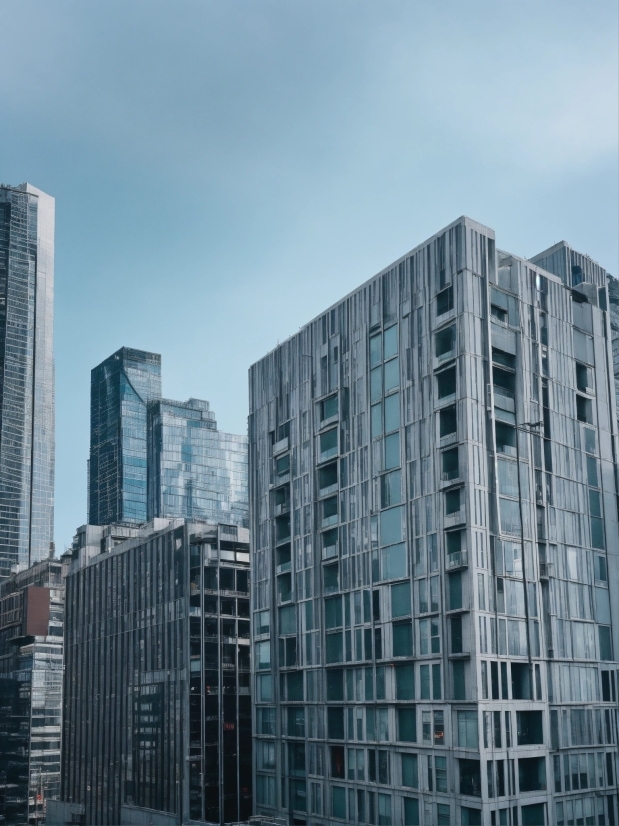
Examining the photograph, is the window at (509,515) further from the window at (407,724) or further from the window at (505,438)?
the window at (407,724)

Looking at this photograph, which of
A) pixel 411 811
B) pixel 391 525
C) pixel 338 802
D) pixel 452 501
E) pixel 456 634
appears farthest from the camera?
pixel 338 802

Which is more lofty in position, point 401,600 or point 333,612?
point 401,600

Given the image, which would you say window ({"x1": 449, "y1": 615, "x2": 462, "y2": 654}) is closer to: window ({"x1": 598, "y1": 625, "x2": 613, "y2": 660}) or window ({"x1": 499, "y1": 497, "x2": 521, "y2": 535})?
window ({"x1": 499, "y1": 497, "x2": 521, "y2": 535})

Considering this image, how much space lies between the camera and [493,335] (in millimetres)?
109812

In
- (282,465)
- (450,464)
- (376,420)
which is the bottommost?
(450,464)

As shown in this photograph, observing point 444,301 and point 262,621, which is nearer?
point 444,301

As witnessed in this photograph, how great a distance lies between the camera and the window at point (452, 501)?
10525cm

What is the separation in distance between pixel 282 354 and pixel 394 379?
27729 mm

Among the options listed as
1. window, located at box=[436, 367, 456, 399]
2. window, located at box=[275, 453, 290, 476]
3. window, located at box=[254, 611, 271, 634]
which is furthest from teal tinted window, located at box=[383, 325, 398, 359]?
window, located at box=[254, 611, 271, 634]

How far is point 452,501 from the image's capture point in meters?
106

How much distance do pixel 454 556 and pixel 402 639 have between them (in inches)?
497

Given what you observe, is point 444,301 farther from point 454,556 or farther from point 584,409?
point 454,556

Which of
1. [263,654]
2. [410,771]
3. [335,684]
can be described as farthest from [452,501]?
[263,654]

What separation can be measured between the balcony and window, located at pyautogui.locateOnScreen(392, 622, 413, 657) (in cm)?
927
